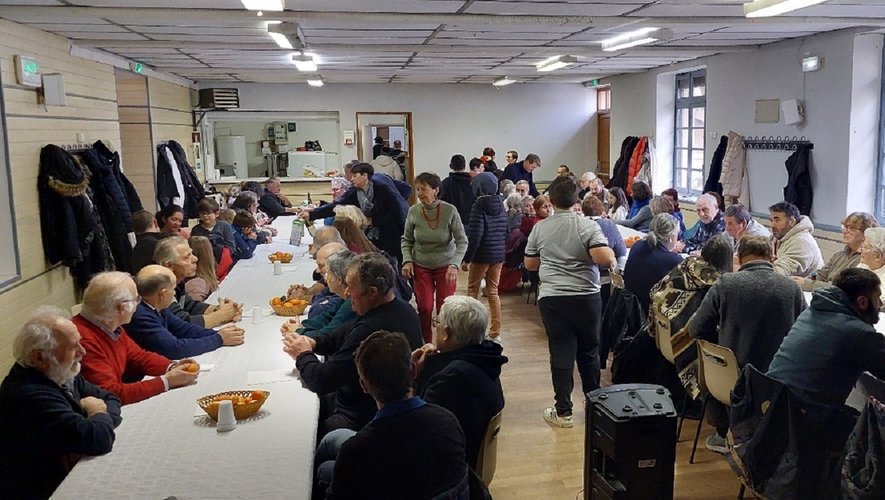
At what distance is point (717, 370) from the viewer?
142 inches

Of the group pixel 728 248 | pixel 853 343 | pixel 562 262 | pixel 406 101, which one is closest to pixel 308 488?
pixel 853 343

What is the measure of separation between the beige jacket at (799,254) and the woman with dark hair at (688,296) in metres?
1.27

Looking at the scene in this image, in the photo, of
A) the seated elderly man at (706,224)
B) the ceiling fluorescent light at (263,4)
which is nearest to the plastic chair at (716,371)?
the seated elderly man at (706,224)

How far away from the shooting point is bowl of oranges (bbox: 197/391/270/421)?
8.59 ft

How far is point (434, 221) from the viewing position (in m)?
5.43

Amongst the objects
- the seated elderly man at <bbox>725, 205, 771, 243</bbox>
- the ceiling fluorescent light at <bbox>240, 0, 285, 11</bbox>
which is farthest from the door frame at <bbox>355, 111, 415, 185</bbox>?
the ceiling fluorescent light at <bbox>240, 0, 285, 11</bbox>

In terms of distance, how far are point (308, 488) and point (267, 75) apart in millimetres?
9415

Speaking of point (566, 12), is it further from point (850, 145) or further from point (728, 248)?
point (850, 145)

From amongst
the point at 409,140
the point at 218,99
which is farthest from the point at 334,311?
the point at 409,140

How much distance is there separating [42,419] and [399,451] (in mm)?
1203

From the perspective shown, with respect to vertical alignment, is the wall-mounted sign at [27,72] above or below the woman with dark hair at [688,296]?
above

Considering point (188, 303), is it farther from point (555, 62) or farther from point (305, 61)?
point (555, 62)

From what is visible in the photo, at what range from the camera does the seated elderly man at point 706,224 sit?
6.04 meters

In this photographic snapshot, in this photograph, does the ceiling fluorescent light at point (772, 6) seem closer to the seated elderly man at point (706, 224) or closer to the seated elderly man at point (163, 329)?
the seated elderly man at point (706, 224)
